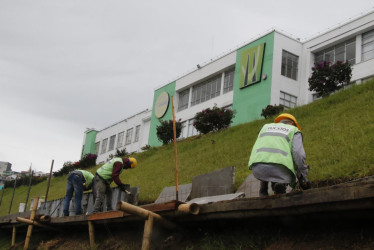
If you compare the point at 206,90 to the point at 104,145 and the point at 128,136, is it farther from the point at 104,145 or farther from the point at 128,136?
the point at 104,145

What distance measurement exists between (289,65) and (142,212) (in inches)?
1059

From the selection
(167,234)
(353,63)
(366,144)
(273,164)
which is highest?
(353,63)

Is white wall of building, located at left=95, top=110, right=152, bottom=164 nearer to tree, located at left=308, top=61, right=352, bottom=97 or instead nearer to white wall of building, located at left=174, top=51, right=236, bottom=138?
white wall of building, located at left=174, top=51, right=236, bottom=138

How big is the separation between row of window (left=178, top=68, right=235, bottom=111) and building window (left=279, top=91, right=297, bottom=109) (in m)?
5.23

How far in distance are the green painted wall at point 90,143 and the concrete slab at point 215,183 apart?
51115 mm

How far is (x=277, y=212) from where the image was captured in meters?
5.13

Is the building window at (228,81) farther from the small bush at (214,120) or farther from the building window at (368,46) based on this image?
the small bush at (214,120)

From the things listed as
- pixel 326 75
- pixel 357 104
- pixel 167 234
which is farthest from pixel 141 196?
pixel 326 75

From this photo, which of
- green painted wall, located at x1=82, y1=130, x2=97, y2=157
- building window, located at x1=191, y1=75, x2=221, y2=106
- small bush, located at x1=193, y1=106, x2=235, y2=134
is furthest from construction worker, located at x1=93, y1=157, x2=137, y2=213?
green painted wall, located at x1=82, y1=130, x2=97, y2=157

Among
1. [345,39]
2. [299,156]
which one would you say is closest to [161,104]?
[345,39]

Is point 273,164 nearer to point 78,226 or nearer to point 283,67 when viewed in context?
point 78,226

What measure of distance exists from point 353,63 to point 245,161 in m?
18.4

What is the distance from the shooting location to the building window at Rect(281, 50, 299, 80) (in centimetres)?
3091

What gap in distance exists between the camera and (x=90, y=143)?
197 feet
